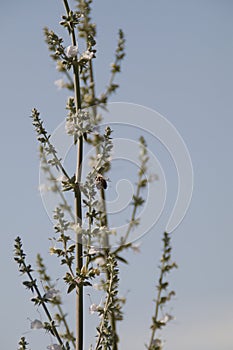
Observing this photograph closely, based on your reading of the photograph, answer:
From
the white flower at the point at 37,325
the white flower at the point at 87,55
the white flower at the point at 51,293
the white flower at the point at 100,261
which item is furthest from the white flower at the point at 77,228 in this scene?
the white flower at the point at 87,55

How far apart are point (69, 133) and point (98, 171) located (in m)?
0.28

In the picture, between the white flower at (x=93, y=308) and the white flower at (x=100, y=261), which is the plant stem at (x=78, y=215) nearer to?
the white flower at (x=100, y=261)

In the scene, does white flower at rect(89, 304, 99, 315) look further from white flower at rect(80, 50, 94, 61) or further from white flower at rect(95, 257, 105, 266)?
white flower at rect(80, 50, 94, 61)

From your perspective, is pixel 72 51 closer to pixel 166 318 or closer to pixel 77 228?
pixel 77 228

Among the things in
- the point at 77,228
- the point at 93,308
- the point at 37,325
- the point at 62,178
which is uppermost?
the point at 62,178

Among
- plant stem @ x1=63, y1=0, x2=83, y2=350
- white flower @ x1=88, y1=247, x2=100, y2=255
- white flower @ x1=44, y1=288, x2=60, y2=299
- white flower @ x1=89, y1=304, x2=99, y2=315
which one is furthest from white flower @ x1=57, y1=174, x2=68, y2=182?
white flower @ x1=89, y1=304, x2=99, y2=315

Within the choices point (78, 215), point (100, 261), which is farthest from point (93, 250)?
point (78, 215)

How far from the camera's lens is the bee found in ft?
10.3

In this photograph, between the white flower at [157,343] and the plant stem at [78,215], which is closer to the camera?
the white flower at [157,343]

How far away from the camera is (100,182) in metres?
3.14

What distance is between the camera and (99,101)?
3.36m

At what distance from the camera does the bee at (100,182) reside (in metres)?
3.13

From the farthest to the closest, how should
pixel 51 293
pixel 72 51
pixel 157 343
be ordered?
pixel 72 51, pixel 51 293, pixel 157 343

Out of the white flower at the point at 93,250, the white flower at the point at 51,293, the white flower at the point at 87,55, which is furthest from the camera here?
the white flower at the point at 87,55
